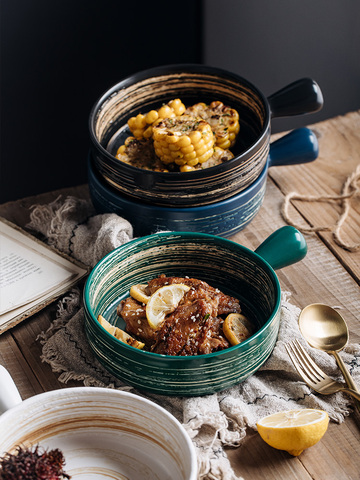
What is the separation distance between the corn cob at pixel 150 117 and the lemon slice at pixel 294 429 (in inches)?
25.0

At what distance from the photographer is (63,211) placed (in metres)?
1.30

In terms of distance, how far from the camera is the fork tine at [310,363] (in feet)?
3.28

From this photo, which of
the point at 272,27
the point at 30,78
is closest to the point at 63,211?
the point at 30,78

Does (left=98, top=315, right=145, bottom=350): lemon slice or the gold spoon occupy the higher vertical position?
(left=98, top=315, right=145, bottom=350): lemon slice

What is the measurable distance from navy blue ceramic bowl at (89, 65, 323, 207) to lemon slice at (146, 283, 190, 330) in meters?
0.22

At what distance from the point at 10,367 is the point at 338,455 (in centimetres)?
53

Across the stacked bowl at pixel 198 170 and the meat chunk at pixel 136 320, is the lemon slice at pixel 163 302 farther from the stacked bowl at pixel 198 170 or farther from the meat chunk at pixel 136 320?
the stacked bowl at pixel 198 170

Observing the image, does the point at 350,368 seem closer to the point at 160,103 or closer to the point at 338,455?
the point at 338,455

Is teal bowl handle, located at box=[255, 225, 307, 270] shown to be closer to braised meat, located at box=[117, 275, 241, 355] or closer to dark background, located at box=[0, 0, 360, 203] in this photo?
braised meat, located at box=[117, 275, 241, 355]

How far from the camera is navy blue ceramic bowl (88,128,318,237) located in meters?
1.21

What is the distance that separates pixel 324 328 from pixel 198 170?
0.35m

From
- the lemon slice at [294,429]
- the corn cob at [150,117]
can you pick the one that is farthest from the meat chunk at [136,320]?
the corn cob at [150,117]

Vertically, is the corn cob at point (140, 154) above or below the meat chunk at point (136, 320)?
above

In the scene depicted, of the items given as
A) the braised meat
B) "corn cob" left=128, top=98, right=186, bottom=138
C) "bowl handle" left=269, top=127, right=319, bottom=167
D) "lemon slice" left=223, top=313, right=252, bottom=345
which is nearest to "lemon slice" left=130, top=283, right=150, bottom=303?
the braised meat
